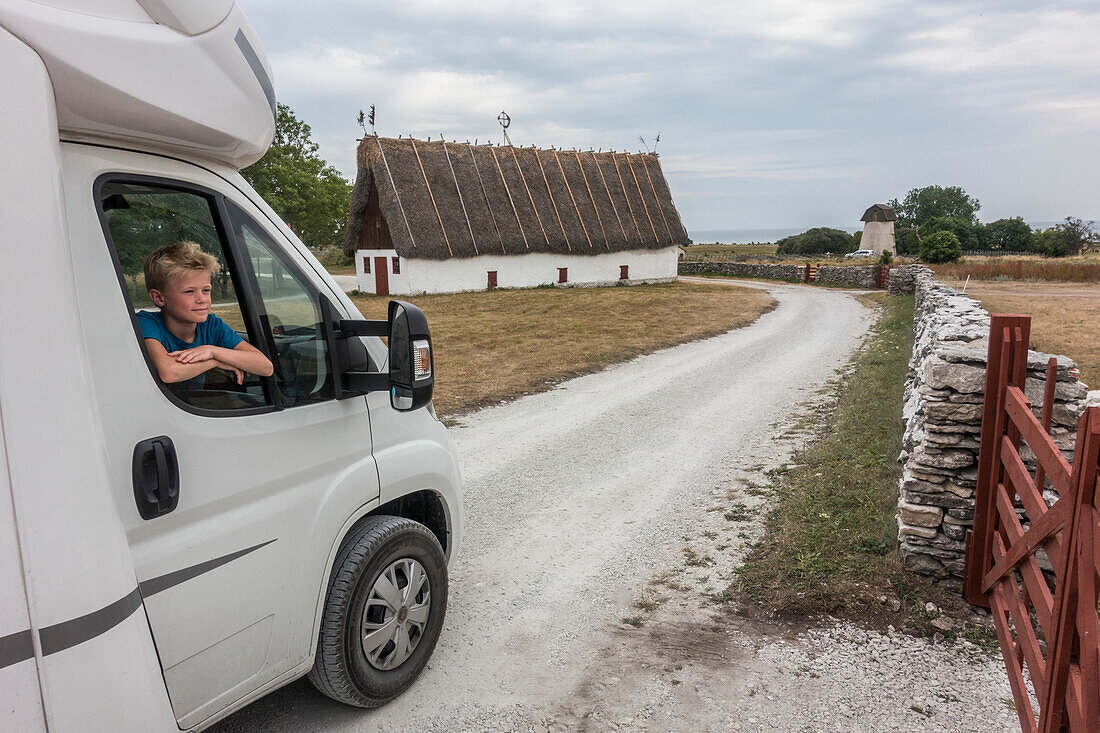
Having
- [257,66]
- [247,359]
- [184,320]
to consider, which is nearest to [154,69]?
[257,66]

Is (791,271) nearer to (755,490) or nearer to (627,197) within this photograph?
(627,197)

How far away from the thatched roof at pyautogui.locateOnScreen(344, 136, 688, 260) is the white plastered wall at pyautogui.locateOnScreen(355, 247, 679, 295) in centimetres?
47

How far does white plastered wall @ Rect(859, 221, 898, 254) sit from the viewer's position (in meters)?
76.9

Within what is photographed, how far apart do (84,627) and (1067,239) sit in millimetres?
84359

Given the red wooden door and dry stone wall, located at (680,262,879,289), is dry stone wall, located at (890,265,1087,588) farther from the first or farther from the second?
dry stone wall, located at (680,262,879,289)

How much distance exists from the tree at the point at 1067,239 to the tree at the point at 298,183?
6245 centimetres

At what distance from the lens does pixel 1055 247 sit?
67.4 m

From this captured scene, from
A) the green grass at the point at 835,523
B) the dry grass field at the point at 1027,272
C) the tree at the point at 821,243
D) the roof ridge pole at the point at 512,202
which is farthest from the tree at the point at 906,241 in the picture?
the green grass at the point at 835,523

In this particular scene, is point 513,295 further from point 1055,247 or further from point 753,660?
point 1055,247

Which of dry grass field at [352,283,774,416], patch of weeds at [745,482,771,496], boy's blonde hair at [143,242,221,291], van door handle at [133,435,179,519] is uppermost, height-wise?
boy's blonde hair at [143,242,221,291]

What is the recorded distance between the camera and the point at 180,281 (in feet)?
8.29

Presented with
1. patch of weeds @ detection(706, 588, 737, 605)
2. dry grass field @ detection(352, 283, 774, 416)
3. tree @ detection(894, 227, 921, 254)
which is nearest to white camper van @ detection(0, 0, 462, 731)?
patch of weeds @ detection(706, 588, 737, 605)

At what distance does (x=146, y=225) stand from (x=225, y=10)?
789mm

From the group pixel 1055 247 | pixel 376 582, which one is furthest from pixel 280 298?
pixel 1055 247
